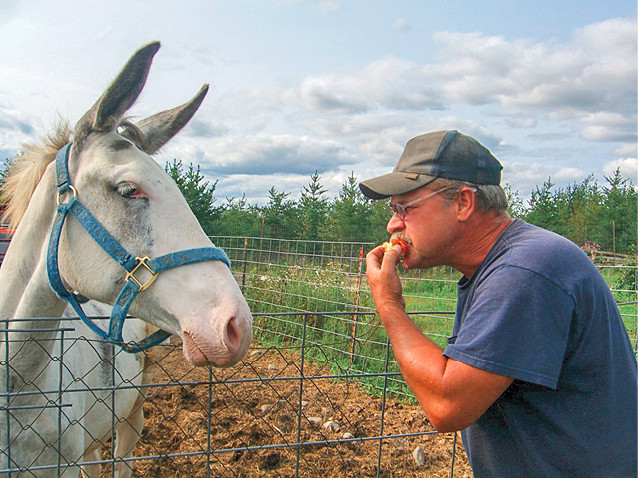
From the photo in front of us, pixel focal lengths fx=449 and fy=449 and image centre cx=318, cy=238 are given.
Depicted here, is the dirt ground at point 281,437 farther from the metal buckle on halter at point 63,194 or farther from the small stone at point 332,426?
the metal buckle on halter at point 63,194

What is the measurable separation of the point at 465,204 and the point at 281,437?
3.54 m

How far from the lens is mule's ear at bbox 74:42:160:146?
5.49ft

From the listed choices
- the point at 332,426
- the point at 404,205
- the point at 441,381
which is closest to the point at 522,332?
the point at 441,381

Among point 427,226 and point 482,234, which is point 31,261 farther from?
point 482,234

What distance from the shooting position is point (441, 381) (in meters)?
1.30

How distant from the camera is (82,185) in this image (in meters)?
1.77

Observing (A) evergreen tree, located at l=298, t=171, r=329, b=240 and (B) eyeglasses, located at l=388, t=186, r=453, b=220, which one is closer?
(B) eyeglasses, located at l=388, t=186, r=453, b=220

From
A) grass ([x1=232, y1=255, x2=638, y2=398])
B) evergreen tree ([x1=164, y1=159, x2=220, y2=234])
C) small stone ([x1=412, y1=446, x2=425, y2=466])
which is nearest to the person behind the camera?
small stone ([x1=412, y1=446, x2=425, y2=466])

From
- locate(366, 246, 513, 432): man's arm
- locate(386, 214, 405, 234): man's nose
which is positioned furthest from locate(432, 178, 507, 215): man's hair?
locate(366, 246, 513, 432): man's arm

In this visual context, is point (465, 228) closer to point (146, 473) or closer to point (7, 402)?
point (7, 402)

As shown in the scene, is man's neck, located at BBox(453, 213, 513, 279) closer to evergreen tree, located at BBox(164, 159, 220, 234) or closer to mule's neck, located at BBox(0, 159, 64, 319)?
mule's neck, located at BBox(0, 159, 64, 319)

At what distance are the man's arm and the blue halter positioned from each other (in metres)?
0.71

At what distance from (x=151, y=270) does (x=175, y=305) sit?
0.16 m

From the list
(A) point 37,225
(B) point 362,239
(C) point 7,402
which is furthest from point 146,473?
(B) point 362,239
